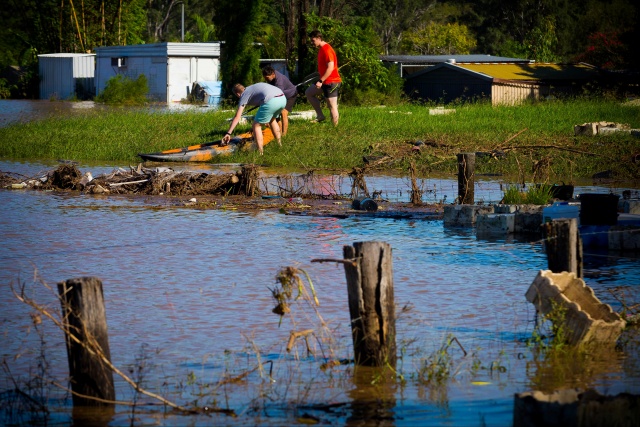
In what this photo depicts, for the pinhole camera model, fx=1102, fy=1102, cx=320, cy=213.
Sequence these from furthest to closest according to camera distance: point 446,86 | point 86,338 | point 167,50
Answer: point 167,50 → point 446,86 → point 86,338

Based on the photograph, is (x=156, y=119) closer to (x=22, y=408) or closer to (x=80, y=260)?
(x=80, y=260)

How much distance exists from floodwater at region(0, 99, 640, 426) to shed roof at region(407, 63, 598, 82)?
25.4m

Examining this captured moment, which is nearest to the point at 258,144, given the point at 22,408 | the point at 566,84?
the point at 22,408

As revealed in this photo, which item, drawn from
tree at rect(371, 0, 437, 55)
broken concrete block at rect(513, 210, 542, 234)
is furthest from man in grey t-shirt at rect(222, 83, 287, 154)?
tree at rect(371, 0, 437, 55)

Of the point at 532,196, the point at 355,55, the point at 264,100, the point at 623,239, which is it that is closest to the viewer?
the point at 623,239

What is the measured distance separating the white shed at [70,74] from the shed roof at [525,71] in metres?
19.3

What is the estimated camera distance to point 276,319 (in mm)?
8594

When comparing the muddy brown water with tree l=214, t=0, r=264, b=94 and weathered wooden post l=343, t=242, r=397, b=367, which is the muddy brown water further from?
tree l=214, t=0, r=264, b=94

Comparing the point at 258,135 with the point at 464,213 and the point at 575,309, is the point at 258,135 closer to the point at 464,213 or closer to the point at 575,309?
the point at 464,213

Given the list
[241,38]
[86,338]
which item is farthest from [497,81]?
[86,338]

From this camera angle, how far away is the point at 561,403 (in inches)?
206

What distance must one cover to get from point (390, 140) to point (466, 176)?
475cm

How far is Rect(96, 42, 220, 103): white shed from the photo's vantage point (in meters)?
48.8

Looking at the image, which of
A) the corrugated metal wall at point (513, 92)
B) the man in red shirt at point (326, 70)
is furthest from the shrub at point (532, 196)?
the corrugated metal wall at point (513, 92)
